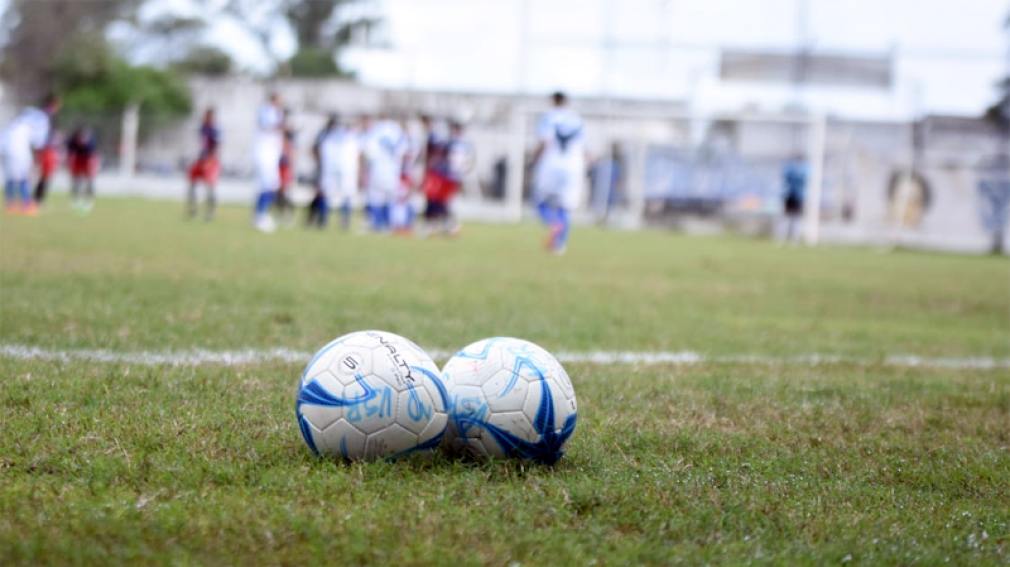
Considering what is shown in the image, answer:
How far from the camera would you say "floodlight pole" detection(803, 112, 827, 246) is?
101ft

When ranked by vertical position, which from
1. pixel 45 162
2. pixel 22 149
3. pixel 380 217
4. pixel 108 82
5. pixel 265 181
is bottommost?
pixel 380 217

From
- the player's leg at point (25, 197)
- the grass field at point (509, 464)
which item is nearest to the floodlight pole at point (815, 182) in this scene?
the player's leg at point (25, 197)

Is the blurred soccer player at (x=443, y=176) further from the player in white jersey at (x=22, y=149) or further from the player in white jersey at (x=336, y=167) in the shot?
the player in white jersey at (x=22, y=149)

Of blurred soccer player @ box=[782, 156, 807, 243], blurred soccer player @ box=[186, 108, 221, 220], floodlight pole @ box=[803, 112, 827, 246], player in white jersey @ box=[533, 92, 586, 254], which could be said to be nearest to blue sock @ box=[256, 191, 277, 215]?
blurred soccer player @ box=[186, 108, 221, 220]

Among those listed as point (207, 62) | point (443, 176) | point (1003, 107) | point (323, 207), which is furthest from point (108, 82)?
point (1003, 107)

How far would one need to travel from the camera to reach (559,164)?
64.3 ft

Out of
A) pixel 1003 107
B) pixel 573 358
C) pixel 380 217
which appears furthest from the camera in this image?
pixel 1003 107

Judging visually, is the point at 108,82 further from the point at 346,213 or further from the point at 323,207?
the point at 323,207

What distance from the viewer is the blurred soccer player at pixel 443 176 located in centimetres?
2384

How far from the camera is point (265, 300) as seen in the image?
9141mm

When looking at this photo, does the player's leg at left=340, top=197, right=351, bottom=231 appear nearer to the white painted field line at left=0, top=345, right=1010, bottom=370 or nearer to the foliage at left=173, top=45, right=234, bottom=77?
the white painted field line at left=0, top=345, right=1010, bottom=370

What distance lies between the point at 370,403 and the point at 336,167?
22487mm

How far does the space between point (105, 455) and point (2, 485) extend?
16.7 inches

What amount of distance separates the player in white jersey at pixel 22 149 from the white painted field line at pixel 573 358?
19.6 metres
